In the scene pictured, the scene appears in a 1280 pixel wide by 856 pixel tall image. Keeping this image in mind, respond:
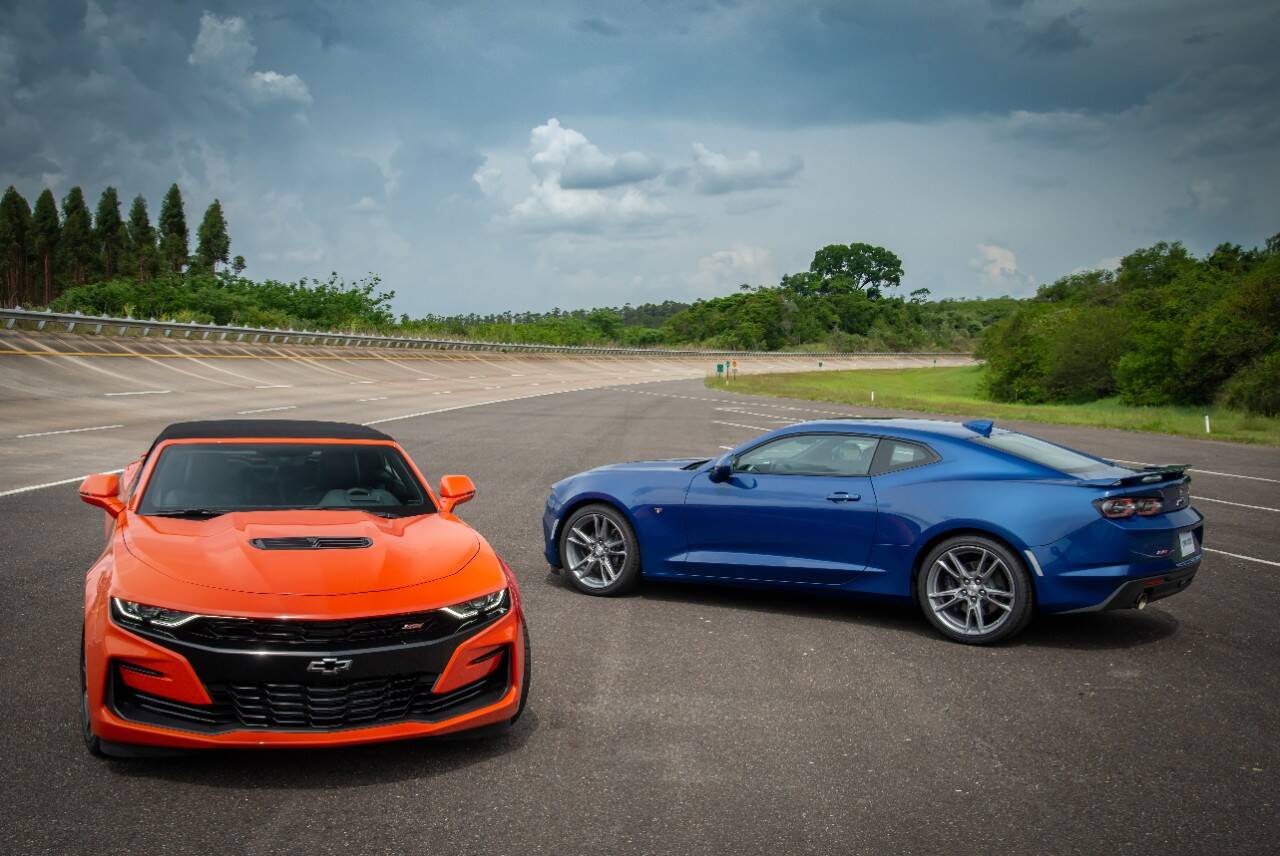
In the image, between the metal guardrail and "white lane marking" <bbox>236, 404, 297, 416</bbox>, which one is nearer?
"white lane marking" <bbox>236, 404, 297, 416</bbox>

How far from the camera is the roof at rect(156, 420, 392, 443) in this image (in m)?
6.36

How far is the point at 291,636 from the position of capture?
450cm

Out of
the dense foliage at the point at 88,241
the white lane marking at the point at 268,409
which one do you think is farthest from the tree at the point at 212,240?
the white lane marking at the point at 268,409

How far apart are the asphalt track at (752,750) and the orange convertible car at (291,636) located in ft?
0.87

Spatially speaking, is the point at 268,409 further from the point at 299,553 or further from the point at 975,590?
the point at 299,553

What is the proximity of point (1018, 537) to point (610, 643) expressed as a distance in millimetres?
2533

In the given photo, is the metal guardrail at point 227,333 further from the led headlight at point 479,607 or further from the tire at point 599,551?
the led headlight at point 479,607

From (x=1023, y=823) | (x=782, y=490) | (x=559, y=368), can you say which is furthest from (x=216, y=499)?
(x=559, y=368)

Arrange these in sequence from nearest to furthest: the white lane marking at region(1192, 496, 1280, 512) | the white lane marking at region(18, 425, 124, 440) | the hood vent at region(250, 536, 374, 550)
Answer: the hood vent at region(250, 536, 374, 550)
the white lane marking at region(1192, 496, 1280, 512)
the white lane marking at region(18, 425, 124, 440)

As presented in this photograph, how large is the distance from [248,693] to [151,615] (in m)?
0.50

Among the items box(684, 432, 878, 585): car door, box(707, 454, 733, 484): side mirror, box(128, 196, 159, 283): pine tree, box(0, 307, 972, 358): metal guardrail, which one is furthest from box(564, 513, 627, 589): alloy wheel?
box(128, 196, 159, 283): pine tree

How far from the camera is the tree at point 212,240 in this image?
139 meters

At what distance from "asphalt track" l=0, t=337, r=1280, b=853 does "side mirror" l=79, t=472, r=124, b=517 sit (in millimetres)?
907

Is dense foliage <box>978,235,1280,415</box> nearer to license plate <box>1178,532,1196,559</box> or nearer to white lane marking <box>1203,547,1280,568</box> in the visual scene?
white lane marking <box>1203,547,1280,568</box>
